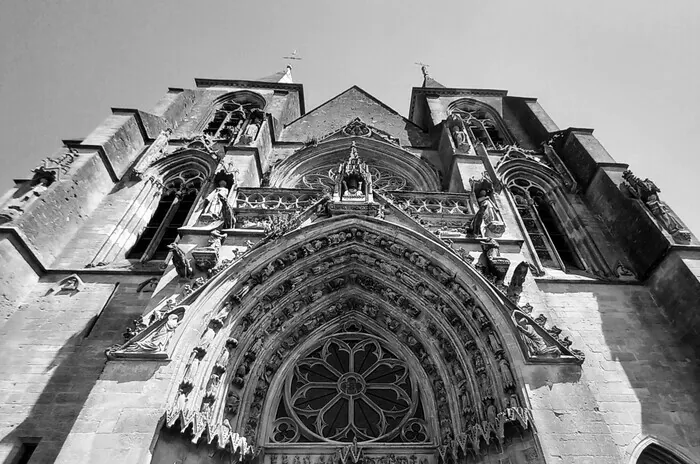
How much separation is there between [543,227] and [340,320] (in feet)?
17.8

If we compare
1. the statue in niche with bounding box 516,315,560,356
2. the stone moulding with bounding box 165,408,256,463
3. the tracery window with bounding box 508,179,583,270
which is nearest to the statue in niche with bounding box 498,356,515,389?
the statue in niche with bounding box 516,315,560,356

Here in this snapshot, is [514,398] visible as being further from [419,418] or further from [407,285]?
[407,285]

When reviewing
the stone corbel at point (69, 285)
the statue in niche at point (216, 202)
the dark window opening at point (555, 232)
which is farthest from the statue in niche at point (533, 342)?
the stone corbel at point (69, 285)

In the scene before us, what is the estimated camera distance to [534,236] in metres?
10.0

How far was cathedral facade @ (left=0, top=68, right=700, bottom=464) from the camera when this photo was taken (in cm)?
546

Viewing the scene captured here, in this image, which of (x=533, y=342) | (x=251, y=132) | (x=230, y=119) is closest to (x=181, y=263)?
(x=533, y=342)

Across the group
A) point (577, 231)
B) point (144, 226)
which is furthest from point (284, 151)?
point (577, 231)

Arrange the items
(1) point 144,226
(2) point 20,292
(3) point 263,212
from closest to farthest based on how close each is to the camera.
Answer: (2) point 20,292
(3) point 263,212
(1) point 144,226

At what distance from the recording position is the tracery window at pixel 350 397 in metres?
6.66

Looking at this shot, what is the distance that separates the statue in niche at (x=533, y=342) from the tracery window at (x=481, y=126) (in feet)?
27.2

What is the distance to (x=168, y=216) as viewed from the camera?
33.5ft

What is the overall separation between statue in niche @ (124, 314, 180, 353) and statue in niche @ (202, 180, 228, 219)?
8.51 ft

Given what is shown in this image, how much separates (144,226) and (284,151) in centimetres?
492

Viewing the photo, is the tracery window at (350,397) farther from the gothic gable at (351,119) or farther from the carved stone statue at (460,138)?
→ the gothic gable at (351,119)
